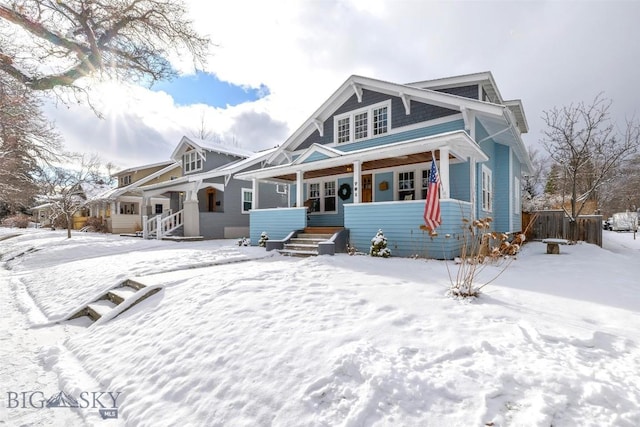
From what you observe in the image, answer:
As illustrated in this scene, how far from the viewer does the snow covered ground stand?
2.06 metres

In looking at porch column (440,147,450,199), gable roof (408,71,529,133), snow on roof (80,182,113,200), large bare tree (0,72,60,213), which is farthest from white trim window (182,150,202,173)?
porch column (440,147,450,199)

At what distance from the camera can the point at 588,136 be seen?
13.3 meters

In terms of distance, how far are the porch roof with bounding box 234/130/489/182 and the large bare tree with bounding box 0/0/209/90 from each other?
553 centimetres

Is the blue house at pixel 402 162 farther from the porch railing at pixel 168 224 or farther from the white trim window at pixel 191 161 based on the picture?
the white trim window at pixel 191 161

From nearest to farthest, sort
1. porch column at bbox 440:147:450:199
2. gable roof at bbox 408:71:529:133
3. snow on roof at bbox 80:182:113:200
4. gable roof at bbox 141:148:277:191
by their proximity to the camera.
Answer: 1. porch column at bbox 440:147:450:199
2. gable roof at bbox 408:71:529:133
3. gable roof at bbox 141:148:277:191
4. snow on roof at bbox 80:182:113:200

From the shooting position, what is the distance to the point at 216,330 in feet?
11.2

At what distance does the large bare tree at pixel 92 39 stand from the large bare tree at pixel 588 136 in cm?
1664

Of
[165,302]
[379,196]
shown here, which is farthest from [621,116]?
[165,302]

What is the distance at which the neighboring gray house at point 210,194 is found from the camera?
16109 millimetres

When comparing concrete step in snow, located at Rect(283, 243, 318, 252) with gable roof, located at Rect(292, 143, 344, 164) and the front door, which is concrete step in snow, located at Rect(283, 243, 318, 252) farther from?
the front door

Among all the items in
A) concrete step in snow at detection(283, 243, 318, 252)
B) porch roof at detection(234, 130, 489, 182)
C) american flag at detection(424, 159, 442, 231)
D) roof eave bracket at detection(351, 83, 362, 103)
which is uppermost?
roof eave bracket at detection(351, 83, 362, 103)

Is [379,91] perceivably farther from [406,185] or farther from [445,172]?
[445,172]

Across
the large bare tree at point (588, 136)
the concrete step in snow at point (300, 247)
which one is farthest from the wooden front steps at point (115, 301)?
the large bare tree at point (588, 136)

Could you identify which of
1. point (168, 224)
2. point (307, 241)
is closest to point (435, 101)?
point (307, 241)
